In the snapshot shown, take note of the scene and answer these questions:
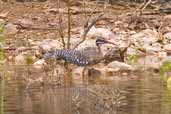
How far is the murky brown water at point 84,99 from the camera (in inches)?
299

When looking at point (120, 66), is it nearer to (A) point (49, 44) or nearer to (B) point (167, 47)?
(A) point (49, 44)

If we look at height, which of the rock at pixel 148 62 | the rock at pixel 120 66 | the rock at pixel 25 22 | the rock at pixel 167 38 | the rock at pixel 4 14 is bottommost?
the rock at pixel 148 62

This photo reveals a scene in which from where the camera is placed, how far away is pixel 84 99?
328 inches

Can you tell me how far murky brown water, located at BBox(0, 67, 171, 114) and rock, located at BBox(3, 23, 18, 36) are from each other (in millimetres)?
6372

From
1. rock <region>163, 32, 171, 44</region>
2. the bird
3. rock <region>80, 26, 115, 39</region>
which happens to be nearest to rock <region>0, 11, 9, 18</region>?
rock <region>80, 26, 115, 39</region>

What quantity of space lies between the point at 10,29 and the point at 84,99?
28.2 feet

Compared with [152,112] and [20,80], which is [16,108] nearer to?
[152,112]

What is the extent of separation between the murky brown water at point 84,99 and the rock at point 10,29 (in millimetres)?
6372

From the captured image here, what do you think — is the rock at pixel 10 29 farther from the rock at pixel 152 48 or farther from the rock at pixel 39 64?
the rock at pixel 39 64

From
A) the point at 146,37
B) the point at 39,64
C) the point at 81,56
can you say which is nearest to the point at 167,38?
the point at 146,37

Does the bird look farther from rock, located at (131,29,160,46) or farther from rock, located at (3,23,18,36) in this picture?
rock, located at (3,23,18,36)

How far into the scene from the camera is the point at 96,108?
7750mm

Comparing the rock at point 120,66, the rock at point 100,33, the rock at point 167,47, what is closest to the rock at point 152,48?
the rock at point 167,47

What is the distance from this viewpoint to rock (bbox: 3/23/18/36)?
1653cm
